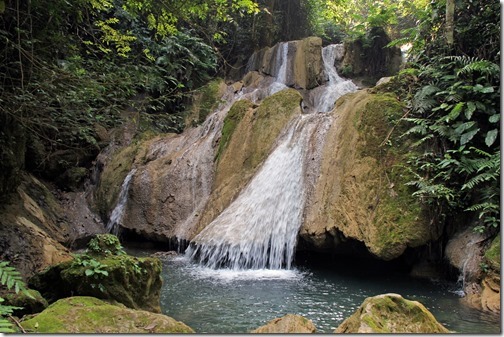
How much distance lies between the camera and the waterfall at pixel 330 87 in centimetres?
1334

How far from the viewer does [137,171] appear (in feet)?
36.9

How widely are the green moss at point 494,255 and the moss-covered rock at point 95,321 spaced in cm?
444

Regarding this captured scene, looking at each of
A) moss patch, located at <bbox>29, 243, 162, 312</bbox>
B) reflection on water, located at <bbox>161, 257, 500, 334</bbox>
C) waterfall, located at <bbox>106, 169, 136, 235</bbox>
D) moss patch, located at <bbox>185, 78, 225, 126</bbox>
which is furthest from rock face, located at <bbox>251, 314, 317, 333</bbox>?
→ moss patch, located at <bbox>185, 78, 225, 126</bbox>

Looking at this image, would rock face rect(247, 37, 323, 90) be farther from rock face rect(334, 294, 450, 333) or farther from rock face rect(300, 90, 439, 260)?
rock face rect(334, 294, 450, 333)

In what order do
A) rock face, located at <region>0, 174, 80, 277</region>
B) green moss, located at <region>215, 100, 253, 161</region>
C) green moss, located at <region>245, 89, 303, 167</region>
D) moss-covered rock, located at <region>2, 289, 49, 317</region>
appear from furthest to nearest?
green moss, located at <region>215, 100, 253, 161</region> < green moss, located at <region>245, 89, 303, 167</region> < rock face, located at <region>0, 174, 80, 277</region> < moss-covered rock, located at <region>2, 289, 49, 317</region>

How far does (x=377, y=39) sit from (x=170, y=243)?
11415 millimetres

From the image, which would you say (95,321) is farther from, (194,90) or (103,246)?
(194,90)

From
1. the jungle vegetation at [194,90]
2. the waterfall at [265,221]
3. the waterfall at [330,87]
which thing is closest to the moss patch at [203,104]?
the waterfall at [330,87]

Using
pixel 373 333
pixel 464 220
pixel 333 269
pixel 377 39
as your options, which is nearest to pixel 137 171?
pixel 333 269

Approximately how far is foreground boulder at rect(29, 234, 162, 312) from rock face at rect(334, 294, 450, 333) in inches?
91.7

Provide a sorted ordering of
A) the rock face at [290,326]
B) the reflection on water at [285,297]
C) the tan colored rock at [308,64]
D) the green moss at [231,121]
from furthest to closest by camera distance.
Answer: the tan colored rock at [308,64], the green moss at [231,121], the reflection on water at [285,297], the rock face at [290,326]

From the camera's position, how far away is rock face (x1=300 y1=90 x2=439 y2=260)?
659 cm

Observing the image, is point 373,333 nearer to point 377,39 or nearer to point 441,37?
point 441,37

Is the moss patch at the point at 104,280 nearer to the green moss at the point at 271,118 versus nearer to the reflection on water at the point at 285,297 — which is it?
the reflection on water at the point at 285,297
